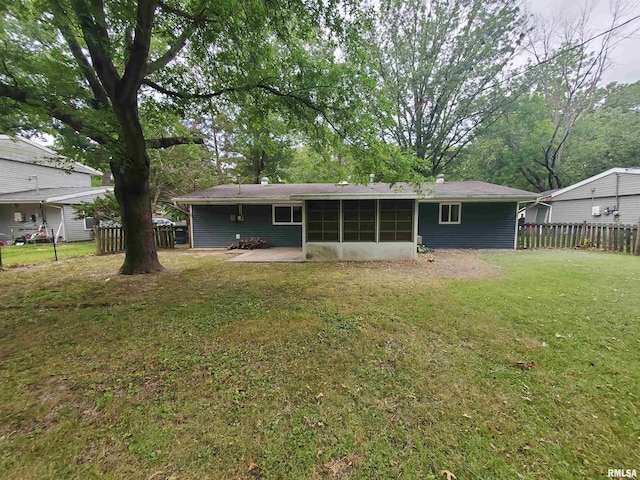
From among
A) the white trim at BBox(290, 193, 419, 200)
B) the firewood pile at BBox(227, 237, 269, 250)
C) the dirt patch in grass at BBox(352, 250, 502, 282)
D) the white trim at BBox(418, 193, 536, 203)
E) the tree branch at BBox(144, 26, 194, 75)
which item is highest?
the tree branch at BBox(144, 26, 194, 75)

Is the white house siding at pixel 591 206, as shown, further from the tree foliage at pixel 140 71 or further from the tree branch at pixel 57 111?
the tree branch at pixel 57 111

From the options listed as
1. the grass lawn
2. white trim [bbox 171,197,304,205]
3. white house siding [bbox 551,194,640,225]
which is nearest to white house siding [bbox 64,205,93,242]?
white trim [bbox 171,197,304,205]

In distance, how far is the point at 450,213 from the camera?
35.7ft

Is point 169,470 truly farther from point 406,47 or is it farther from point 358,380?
point 406,47

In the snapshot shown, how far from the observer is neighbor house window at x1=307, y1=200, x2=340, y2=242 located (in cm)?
838

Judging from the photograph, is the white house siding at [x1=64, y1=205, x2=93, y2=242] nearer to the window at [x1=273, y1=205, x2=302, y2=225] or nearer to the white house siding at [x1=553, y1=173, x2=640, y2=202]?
the window at [x1=273, y1=205, x2=302, y2=225]

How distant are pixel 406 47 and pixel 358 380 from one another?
711 inches

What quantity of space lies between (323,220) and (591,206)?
49.7 ft

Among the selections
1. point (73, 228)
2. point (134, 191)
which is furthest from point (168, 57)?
point (73, 228)

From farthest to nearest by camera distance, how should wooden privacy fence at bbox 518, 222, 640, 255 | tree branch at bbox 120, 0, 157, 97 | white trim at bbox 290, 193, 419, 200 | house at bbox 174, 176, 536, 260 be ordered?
1. wooden privacy fence at bbox 518, 222, 640, 255
2. house at bbox 174, 176, 536, 260
3. white trim at bbox 290, 193, 419, 200
4. tree branch at bbox 120, 0, 157, 97

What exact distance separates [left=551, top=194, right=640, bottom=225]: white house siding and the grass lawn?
11116mm

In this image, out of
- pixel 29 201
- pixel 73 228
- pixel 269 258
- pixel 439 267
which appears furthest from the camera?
pixel 73 228

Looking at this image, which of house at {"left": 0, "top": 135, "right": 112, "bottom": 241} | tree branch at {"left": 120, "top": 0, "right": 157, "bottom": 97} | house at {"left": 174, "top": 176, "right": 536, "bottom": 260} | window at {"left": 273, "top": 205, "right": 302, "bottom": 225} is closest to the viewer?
tree branch at {"left": 120, "top": 0, "right": 157, "bottom": 97}

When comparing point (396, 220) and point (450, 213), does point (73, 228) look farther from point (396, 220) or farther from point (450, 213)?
point (450, 213)
